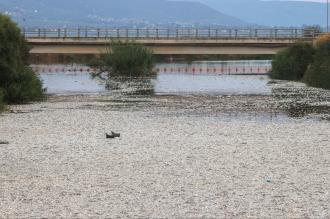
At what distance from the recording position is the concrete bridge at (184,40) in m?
86.8

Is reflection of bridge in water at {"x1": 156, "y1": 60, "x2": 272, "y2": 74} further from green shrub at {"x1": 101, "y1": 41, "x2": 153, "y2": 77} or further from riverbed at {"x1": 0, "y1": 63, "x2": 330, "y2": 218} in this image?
riverbed at {"x1": 0, "y1": 63, "x2": 330, "y2": 218}

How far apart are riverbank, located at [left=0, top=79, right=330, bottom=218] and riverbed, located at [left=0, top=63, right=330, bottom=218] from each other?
0.02 metres

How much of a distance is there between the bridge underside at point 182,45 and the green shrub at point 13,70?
1797 inches

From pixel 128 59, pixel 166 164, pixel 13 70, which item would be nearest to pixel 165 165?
pixel 166 164

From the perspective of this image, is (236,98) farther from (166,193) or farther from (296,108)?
(166,193)

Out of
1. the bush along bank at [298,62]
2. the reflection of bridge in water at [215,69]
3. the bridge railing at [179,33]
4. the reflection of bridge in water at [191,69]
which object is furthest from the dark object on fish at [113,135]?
the reflection of bridge in water at [215,69]

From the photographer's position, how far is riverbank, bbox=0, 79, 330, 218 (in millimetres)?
12469

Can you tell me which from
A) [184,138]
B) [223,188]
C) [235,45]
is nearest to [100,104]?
[184,138]

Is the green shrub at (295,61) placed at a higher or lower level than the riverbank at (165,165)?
higher

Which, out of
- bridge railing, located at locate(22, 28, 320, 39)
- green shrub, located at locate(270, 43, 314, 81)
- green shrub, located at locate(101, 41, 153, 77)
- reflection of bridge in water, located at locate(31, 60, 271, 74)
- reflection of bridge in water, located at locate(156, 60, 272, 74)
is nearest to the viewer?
green shrub, located at locate(270, 43, 314, 81)

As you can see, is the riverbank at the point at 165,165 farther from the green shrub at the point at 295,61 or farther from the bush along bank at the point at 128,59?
the bush along bank at the point at 128,59

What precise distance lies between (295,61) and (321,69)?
16.9 meters

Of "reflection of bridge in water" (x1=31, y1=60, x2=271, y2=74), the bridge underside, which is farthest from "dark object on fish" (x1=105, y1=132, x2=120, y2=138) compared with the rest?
"reflection of bridge in water" (x1=31, y1=60, x2=271, y2=74)

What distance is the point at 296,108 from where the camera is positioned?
3628 cm
